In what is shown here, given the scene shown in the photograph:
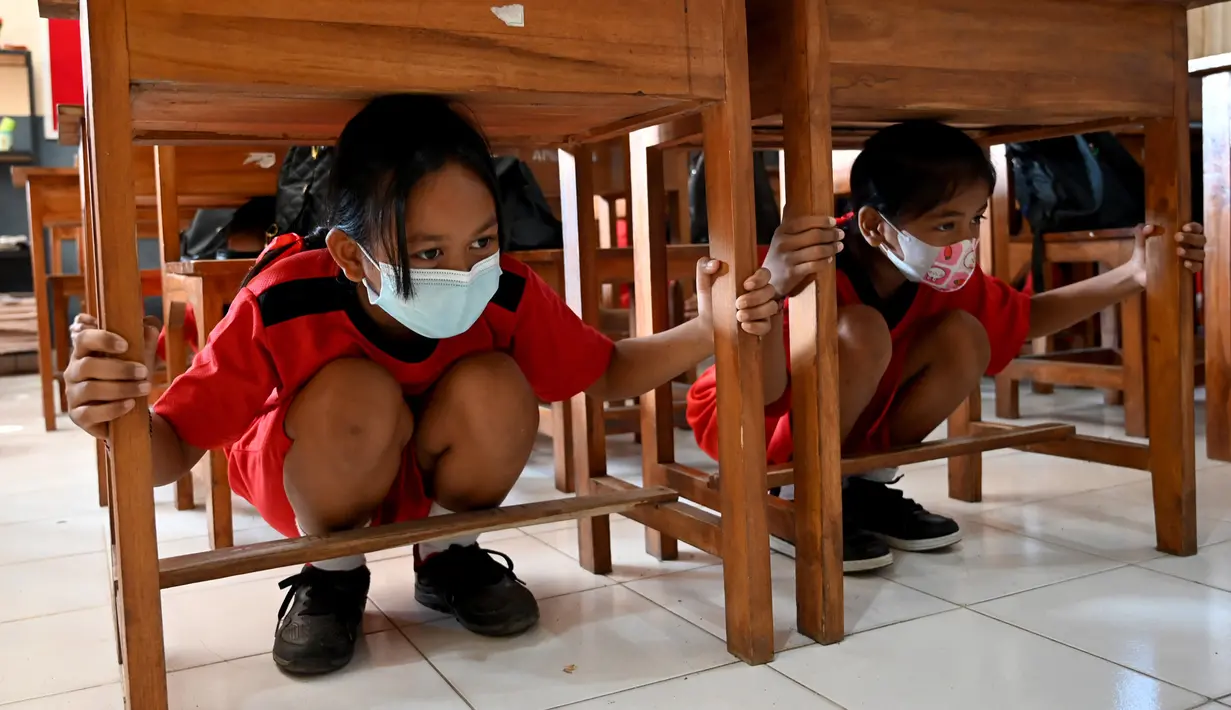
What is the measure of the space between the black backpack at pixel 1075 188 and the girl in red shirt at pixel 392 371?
1821 millimetres

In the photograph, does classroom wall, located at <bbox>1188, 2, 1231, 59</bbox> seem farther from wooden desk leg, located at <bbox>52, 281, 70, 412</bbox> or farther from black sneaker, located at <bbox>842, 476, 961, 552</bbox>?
wooden desk leg, located at <bbox>52, 281, 70, 412</bbox>

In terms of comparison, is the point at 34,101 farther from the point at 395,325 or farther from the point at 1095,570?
the point at 1095,570

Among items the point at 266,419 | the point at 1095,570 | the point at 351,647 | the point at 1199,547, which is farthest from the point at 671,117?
the point at 1199,547

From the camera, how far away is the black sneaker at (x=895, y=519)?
5.10 feet

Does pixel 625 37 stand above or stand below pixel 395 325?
above

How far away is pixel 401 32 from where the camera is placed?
0.95m

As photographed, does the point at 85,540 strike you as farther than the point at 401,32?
Yes

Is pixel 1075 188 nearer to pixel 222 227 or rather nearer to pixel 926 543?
pixel 926 543

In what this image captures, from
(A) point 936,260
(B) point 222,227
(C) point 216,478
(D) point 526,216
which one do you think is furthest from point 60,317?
(A) point 936,260

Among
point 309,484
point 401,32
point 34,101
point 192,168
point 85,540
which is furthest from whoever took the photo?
point 34,101

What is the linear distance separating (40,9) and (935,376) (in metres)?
1.31

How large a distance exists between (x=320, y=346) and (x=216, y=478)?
687 millimetres

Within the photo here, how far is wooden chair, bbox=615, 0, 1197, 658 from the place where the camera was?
1162 millimetres

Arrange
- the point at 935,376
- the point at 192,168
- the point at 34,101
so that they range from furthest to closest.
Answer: the point at 34,101 → the point at 192,168 → the point at 935,376
